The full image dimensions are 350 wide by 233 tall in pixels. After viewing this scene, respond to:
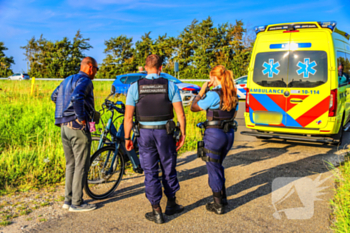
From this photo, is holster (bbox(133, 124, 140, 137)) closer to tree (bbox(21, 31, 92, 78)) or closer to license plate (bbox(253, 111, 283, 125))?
license plate (bbox(253, 111, 283, 125))

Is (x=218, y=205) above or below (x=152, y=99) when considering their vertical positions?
below

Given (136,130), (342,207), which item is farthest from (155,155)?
(342,207)

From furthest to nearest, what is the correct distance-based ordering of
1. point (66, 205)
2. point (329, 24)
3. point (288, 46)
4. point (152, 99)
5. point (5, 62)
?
point (5, 62) → point (288, 46) → point (329, 24) → point (66, 205) → point (152, 99)

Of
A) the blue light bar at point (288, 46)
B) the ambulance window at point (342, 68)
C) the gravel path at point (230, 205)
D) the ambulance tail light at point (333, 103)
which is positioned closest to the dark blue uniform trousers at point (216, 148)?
the gravel path at point (230, 205)

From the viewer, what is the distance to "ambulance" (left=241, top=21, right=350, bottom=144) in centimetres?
621

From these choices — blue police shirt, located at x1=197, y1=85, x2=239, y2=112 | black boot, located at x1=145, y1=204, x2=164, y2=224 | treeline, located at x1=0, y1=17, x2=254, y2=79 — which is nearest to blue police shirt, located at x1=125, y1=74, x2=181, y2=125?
blue police shirt, located at x1=197, y1=85, x2=239, y2=112

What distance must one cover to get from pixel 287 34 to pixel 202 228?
16.6 ft

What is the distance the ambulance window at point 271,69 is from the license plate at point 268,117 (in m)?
0.65

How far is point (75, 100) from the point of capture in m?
3.44

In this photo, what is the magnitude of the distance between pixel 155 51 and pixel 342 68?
37.2 meters

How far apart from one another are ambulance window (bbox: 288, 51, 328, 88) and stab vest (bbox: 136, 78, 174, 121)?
13.6 ft

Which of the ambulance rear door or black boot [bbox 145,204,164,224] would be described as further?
the ambulance rear door

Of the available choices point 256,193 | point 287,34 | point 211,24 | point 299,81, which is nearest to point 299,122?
point 299,81

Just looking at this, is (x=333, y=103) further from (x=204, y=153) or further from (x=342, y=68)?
(x=204, y=153)
